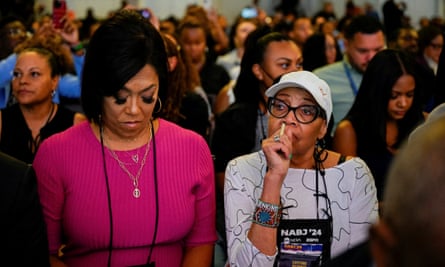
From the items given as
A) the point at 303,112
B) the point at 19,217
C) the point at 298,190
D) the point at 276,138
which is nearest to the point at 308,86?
the point at 303,112

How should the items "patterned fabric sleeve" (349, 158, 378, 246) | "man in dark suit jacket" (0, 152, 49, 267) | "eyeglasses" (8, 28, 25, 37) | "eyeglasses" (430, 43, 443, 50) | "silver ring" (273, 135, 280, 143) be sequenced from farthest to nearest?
"eyeglasses" (430, 43, 443, 50)
"eyeglasses" (8, 28, 25, 37)
"patterned fabric sleeve" (349, 158, 378, 246)
"silver ring" (273, 135, 280, 143)
"man in dark suit jacket" (0, 152, 49, 267)

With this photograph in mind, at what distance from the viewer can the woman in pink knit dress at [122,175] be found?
2838mm

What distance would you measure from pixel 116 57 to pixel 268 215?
884 millimetres

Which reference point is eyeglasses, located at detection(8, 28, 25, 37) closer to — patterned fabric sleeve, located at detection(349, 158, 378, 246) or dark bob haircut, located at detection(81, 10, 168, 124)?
dark bob haircut, located at detection(81, 10, 168, 124)

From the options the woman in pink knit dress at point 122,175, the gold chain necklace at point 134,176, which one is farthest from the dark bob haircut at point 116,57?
the gold chain necklace at point 134,176

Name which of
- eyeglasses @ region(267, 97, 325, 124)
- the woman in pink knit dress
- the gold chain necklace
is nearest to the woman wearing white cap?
eyeglasses @ region(267, 97, 325, 124)

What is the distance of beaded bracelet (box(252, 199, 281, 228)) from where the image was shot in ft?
8.50

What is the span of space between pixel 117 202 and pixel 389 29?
465 inches

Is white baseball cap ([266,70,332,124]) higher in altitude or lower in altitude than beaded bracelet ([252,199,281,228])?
higher

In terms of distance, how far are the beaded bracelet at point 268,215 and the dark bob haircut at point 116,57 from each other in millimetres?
760

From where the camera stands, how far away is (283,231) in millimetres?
2709

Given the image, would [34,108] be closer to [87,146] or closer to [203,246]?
[87,146]

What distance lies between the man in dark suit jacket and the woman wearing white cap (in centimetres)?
89

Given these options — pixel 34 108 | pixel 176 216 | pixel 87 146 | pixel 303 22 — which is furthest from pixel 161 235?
pixel 303 22
